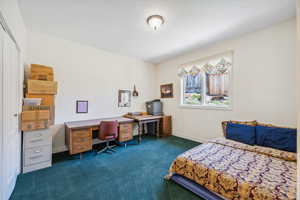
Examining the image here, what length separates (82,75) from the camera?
10.9ft

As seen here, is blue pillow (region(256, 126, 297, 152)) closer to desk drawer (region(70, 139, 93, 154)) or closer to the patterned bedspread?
the patterned bedspread

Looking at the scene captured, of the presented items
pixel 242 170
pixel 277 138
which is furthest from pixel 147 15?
pixel 277 138

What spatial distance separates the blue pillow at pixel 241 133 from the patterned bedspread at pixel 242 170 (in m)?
0.18

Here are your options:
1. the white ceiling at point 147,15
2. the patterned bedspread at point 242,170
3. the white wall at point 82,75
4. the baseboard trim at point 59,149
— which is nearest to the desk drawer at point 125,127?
the white wall at point 82,75

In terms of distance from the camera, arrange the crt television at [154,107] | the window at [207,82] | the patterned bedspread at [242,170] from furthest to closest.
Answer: the crt television at [154,107]
the window at [207,82]
the patterned bedspread at [242,170]

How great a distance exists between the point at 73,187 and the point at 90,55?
10.0 feet

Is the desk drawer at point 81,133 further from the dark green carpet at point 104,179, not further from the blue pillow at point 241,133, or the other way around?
the blue pillow at point 241,133

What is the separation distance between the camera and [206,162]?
1.77 meters

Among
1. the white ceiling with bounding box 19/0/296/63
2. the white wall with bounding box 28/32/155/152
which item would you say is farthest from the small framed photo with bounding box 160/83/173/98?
the white ceiling with bounding box 19/0/296/63

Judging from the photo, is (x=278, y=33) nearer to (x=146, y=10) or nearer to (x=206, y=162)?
(x=146, y=10)

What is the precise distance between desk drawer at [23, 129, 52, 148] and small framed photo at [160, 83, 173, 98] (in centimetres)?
350

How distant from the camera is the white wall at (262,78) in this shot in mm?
2295

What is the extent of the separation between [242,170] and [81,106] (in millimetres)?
3533

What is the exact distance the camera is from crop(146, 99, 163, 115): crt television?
4445 millimetres
